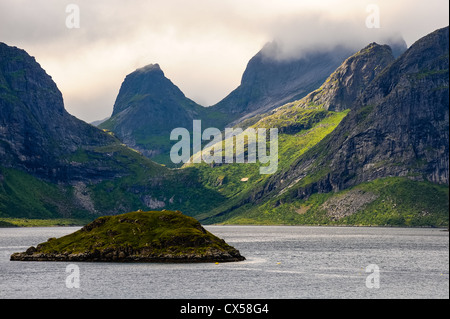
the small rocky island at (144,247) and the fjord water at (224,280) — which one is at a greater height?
the small rocky island at (144,247)

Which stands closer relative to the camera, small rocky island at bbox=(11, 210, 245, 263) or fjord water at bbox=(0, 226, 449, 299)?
fjord water at bbox=(0, 226, 449, 299)

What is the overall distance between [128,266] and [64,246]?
3249 centimetres

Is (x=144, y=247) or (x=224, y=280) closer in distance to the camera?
(x=224, y=280)

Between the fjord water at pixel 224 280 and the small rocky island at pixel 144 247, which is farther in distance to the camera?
the small rocky island at pixel 144 247

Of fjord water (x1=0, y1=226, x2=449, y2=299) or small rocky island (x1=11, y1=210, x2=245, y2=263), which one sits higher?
small rocky island (x1=11, y1=210, x2=245, y2=263)

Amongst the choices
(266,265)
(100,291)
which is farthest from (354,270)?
(100,291)

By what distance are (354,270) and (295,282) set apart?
34374 millimetres

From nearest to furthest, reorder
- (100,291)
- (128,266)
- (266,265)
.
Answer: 1. (100,291)
2. (128,266)
3. (266,265)

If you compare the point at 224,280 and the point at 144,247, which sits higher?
the point at 144,247
